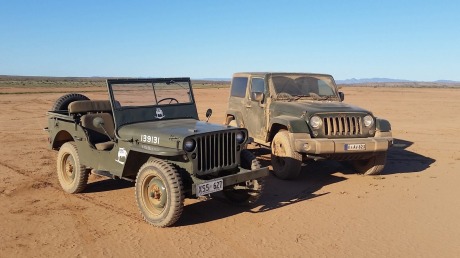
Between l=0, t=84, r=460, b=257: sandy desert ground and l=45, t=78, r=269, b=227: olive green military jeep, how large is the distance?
1.17 feet

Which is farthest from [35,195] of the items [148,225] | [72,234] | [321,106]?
[321,106]

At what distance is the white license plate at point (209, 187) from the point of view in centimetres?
491

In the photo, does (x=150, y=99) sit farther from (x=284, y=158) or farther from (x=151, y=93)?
(x=284, y=158)

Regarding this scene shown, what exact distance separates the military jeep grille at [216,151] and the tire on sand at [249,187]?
13.6 inches

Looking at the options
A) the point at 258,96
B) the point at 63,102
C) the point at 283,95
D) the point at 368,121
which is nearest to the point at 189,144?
the point at 258,96

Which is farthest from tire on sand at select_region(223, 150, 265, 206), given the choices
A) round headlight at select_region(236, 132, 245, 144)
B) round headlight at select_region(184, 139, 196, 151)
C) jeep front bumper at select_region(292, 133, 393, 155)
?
jeep front bumper at select_region(292, 133, 393, 155)

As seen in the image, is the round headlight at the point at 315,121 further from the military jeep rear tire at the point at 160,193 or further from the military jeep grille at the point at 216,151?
the military jeep rear tire at the point at 160,193

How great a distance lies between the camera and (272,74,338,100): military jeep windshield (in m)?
8.29

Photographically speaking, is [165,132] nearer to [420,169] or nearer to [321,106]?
[321,106]

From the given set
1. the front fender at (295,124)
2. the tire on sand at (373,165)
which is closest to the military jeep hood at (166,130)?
the front fender at (295,124)

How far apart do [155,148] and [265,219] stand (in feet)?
5.66

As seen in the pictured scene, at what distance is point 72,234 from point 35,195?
1.98 meters

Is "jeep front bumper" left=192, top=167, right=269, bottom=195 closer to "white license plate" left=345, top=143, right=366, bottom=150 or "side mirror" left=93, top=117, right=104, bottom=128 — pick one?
"side mirror" left=93, top=117, right=104, bottom=128

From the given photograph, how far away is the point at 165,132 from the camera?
5191 mm
